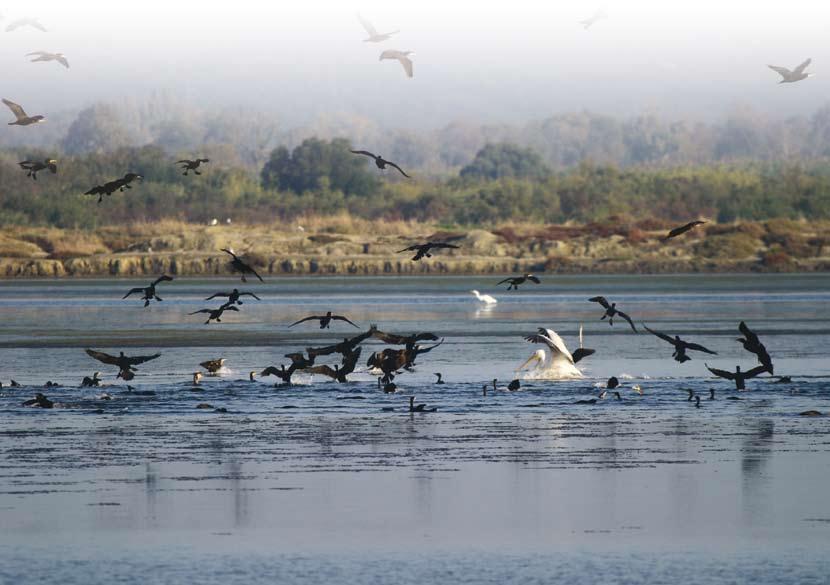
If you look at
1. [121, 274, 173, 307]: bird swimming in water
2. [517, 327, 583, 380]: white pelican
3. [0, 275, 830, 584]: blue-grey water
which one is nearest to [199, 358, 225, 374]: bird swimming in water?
[0, 275, 830, 584]: blue-grey water

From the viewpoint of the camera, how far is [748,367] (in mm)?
25469

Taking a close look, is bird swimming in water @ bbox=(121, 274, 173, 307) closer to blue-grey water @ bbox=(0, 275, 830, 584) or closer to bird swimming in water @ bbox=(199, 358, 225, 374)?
blue-grey water @ bbox=(0, 275, 830, 584)

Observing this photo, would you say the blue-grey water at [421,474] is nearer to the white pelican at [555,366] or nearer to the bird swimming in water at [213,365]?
the bird swimming in water at [213,365]

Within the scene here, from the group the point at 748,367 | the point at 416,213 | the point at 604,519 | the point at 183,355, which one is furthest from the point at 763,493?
the point at 416,213

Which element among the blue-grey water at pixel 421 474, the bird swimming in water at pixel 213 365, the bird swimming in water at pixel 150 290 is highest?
the bird swimming in water at pixel 150 290

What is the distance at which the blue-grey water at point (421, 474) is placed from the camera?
36.9 feet

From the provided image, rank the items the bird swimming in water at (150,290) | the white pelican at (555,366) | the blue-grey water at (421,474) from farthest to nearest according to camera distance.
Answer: the white pelican at (555,366), the bird swimming in water at (150,290), the blue-grey water at (421,474)

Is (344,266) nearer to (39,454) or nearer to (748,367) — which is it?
(748,367)

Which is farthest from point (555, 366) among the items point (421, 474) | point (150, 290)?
point (421, 474)

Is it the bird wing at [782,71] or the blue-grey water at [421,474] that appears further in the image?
the bird wing at [782,71]

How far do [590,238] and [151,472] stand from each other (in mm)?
59930

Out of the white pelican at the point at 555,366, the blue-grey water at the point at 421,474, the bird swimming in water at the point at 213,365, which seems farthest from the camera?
the bird swimming in water at the point at 213,365

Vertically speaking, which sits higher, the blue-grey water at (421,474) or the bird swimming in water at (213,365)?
the bird swimming in water at (213,365)

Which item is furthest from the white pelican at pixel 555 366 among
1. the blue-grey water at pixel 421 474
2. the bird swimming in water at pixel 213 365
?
the bird swimming in water at pixel 213 365
